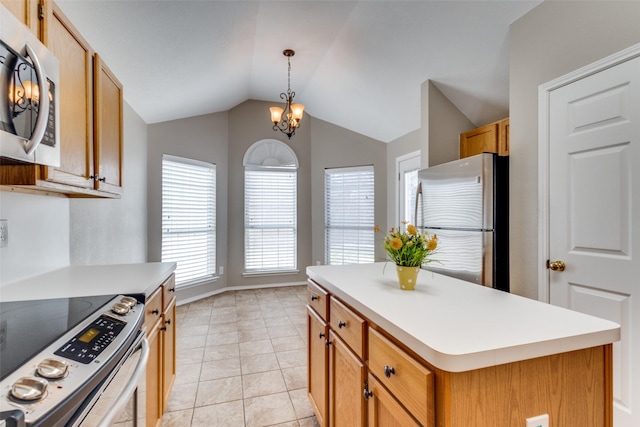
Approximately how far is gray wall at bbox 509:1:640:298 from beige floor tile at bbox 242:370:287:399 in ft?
6.43

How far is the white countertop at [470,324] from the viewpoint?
2.62 feet

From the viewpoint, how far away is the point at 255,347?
3.03 metres

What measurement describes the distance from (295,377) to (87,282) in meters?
1.65

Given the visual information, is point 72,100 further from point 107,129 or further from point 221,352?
point 221,352

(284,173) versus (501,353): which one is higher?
(284,173)

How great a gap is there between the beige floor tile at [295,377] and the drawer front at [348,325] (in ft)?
3.61

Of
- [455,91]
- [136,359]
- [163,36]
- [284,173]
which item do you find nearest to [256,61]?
[163,36]

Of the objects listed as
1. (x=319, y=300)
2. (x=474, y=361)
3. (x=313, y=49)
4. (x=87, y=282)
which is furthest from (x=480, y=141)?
(x=87, y=282)

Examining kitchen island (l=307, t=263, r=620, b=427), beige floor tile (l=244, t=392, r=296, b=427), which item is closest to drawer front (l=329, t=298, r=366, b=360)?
kitchen island (l=307, t=263, r=620, b=427)

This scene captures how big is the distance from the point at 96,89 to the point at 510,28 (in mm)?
2862

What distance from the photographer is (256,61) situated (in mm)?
3746

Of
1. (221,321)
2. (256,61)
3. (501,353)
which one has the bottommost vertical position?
(221,321)

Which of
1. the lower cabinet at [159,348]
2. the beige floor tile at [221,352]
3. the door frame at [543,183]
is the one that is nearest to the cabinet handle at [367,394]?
the lower cabinet at [159,348]

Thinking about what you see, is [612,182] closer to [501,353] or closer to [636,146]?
[636,146]
